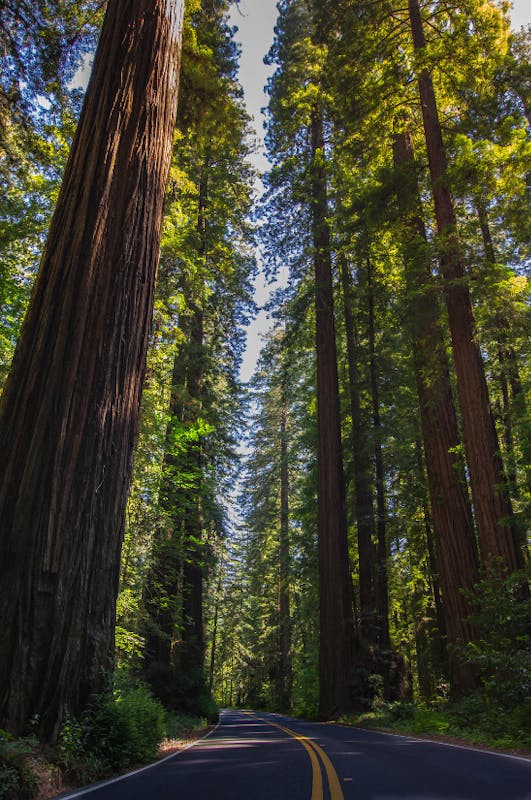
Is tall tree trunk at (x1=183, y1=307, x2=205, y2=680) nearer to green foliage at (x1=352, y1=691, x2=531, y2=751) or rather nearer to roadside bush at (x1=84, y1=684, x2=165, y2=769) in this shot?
green foliage at (x1=352, y1=691, x2=531, y2=751)

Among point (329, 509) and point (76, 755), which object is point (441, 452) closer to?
point (329, 509)

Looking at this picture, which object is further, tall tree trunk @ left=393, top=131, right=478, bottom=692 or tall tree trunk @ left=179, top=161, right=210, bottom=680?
tall tree trunk @ left=179, top=161, right=210, bottom=680

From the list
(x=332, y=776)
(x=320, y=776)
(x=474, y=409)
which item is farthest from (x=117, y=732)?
(x=474, y=409)

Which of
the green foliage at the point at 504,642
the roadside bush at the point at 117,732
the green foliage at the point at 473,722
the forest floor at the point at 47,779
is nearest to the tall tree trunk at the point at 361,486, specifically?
the green foliage at the point at 473,722

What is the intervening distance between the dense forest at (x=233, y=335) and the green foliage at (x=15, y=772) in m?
0.33

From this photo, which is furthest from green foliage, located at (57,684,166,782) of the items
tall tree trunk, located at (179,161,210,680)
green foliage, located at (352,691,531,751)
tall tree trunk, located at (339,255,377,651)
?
tall tree trunk, located at (339,255,377,651)

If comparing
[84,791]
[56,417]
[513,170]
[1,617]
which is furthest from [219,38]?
[84,791]

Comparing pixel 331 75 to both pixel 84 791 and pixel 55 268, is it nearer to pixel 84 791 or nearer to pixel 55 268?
pixel 55 268

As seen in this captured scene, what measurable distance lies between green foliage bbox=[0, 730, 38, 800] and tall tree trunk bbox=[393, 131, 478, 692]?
850cm

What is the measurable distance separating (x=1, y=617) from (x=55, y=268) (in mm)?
3543

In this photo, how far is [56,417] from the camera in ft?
16.7

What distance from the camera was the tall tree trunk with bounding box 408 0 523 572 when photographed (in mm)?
9555

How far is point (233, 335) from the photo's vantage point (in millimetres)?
20391

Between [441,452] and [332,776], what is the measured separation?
7986 mm
